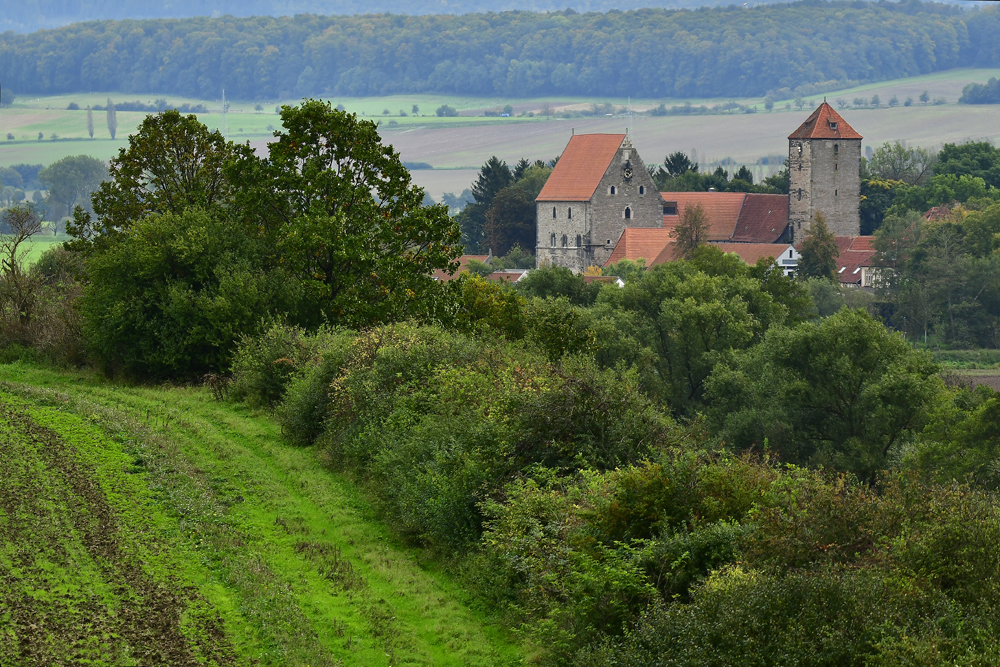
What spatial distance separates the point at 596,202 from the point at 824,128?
25224 millimetres

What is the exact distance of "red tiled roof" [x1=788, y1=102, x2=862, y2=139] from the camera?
13138 centimetres

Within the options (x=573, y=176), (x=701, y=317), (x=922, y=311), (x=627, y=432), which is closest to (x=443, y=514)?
(x=627, y=432)

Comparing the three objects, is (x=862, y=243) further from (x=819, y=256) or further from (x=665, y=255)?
(x=665, y=255)

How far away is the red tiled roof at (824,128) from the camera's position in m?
131

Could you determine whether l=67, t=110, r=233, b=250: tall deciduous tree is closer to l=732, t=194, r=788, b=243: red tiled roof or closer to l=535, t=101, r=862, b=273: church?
l=535, t=101, r=862, b=273: church

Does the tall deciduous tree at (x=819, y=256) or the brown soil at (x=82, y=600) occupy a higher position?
the brown soil at (x=82, y=600)

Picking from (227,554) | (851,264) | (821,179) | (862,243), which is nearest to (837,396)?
(227,554)

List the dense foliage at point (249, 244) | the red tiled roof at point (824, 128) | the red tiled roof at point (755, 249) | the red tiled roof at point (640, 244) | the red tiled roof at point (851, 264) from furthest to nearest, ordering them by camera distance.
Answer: the red tiled roof at point (824, 128) < the red tiled roof at point (755, 249) < the red tiled roof at point (640, 244) < the red tiled roof at point (851, 264) < the dense foliage at point (249, 244)

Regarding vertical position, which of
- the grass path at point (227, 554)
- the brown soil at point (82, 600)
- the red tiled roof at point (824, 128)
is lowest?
the grass path at point (227, 554)

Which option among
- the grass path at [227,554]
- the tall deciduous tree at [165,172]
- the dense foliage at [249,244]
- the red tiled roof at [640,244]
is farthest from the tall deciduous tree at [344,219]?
the red tiled roof at [640,244]

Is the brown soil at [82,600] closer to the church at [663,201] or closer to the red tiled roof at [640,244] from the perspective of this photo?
the red tiled roof at [640,244]

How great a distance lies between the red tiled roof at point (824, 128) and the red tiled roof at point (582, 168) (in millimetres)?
19347

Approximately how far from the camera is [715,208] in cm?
13662

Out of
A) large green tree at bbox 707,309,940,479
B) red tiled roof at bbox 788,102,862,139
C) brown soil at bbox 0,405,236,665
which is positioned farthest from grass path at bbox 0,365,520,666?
red tiled roof at bbox 788,102,862,139
